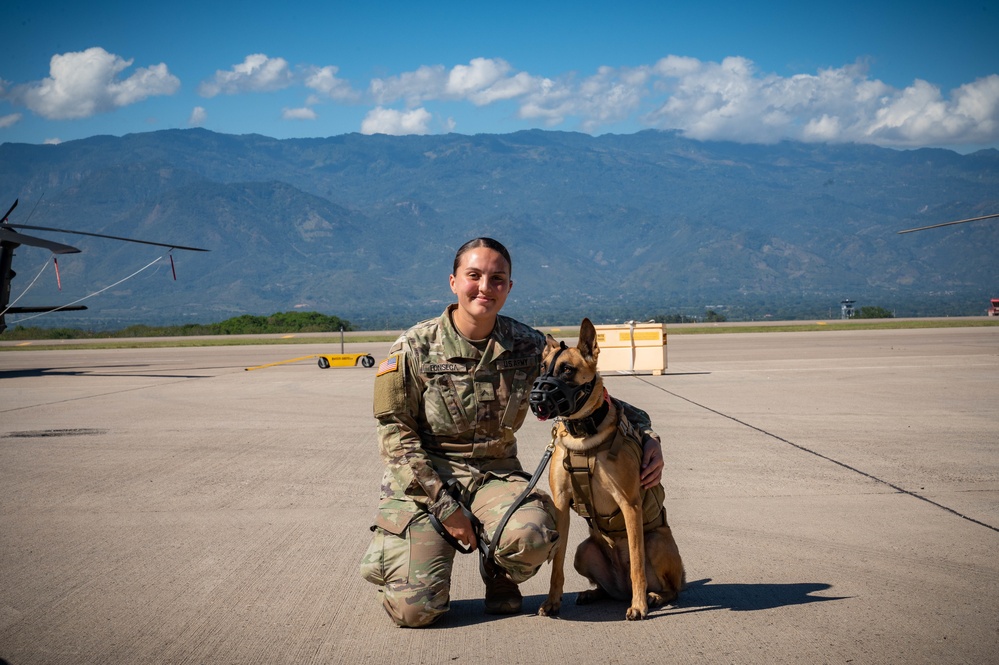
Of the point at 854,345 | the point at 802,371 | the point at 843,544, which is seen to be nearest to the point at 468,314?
the point at 843,544

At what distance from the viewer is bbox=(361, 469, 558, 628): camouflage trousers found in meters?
4.06

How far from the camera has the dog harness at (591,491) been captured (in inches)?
157

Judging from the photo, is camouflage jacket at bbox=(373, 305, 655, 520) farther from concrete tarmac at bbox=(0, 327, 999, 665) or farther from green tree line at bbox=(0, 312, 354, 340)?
green tree line at bbox=(0, 312, 354, 340)

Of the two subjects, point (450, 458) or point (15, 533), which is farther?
point (15, 533)

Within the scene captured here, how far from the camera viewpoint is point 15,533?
6.05 metres

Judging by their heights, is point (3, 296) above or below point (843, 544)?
above

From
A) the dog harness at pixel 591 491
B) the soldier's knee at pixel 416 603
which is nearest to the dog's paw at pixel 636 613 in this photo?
the dog harness at pixel 591 491

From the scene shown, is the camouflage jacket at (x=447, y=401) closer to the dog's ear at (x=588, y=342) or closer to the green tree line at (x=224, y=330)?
A: the dog's ear at (x=588, y=342)

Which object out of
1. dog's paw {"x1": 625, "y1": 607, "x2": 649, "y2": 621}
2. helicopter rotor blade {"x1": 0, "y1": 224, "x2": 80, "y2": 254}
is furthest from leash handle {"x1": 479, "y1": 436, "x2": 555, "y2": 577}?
helicopter rotor blade {"x1": 0, "y1": 224, "x2": 80, "y2": 254}

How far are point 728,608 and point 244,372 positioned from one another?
1691 centimetres

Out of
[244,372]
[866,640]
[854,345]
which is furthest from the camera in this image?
[854,345]

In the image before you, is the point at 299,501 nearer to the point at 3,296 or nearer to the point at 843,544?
the point at 843,544

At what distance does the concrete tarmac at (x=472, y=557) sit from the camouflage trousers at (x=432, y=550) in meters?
0.16

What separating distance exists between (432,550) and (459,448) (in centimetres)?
58
